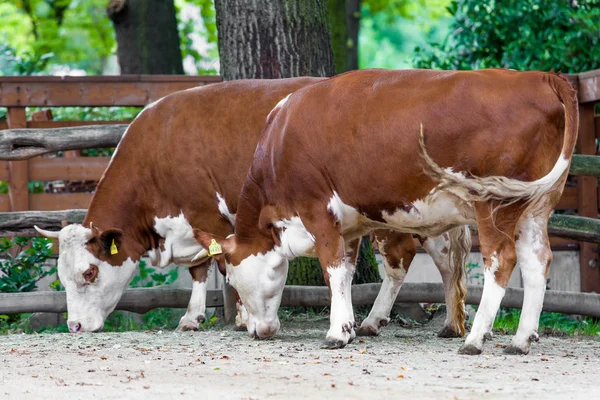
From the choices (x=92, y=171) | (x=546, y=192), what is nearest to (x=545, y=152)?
(x=546, y=192)

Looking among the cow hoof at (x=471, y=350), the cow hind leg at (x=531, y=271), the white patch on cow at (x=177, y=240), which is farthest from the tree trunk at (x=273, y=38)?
the cow hoof at (x=471, y=350)

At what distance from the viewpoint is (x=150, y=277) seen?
8.80 m

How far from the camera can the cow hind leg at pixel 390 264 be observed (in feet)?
22.4

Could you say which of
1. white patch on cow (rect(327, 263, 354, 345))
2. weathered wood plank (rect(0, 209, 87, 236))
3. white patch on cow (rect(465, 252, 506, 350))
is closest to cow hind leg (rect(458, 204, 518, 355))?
white patch on cow (rect(465, 252, 506, 350))

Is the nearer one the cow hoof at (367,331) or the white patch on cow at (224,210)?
the cow hoof at (367,331)

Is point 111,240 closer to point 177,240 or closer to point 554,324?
point 177,240

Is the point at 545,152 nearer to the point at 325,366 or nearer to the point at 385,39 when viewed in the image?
the point at 325,366

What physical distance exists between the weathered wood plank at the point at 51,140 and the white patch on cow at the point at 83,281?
88cm

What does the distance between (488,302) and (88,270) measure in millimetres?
3001

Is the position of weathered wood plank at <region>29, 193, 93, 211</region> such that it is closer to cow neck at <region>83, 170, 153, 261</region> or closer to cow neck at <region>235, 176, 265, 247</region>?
cow neck at <region>83, 170, 153, 261</region>

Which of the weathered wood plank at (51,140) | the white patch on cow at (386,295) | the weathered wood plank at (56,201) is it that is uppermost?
the weathered wood plank at (51,140)

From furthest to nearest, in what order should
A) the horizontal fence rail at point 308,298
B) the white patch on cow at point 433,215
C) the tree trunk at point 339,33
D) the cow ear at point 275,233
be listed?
the tree trunk at point 339,33
the horizontal fence rail at point 308,298
the cow ear at point 275,233
the white patch on cow at point 433,215

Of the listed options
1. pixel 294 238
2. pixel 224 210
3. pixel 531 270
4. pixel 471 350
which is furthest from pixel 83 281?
pixel 531 270

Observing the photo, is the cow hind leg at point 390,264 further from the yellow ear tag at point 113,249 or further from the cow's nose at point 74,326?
the cow's nose at point 74,326
